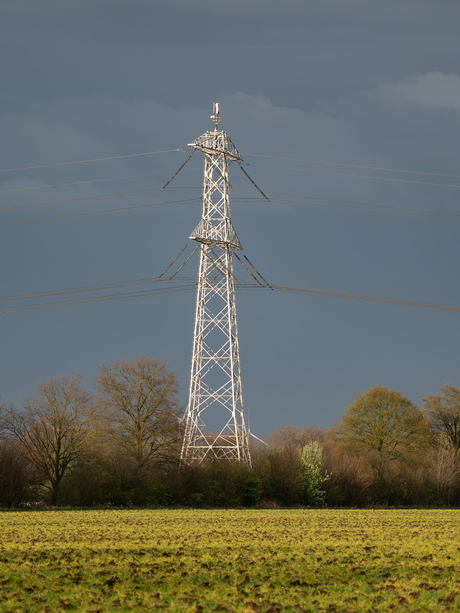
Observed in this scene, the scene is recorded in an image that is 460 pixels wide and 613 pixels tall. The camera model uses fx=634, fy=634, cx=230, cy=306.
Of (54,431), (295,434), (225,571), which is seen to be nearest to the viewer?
(225,571)

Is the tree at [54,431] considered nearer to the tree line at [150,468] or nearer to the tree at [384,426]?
the tree line at [150,468]

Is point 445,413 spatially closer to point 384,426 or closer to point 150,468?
point 384,426

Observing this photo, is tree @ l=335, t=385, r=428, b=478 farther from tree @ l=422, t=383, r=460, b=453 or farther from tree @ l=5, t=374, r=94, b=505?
tree @ l=5, t=374, r=94, b=505

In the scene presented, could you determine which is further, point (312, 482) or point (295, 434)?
point (295, 434)

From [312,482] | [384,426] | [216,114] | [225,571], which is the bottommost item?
[225,571]

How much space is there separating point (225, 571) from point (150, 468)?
1412 inches

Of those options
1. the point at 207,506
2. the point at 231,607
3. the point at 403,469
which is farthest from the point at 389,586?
the point at 403,469

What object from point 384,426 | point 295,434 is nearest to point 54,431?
point 384,426

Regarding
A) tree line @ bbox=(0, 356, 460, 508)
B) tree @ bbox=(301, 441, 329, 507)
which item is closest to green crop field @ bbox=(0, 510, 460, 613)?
tree line @ bbox=(0, 356, 460, 508)

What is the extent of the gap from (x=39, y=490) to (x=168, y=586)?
35.3 metres

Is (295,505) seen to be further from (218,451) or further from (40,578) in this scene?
(40,578)

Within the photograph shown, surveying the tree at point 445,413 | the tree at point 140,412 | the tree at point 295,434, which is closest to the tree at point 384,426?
the tree at point 445,413

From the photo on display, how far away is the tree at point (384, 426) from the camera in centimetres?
6700

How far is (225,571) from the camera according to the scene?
14.1 meters
